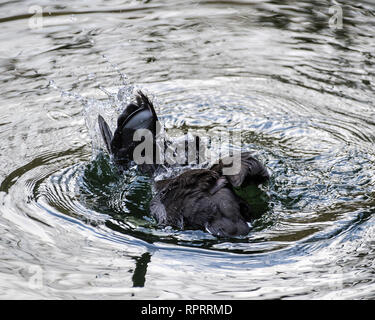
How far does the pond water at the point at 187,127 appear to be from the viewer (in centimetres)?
397

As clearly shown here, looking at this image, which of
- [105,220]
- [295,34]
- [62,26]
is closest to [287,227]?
[105,220]

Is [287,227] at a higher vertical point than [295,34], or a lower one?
lower

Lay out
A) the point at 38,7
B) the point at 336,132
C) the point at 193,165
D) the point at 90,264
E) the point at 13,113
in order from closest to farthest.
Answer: the point at 90,264
the point at 193,165
the point at 336,132
the point at 13,113
the point at 38,7

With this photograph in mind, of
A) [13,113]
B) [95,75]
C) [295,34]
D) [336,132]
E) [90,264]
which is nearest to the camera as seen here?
[90,264]

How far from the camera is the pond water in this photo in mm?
3967

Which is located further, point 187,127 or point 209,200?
point 187,127

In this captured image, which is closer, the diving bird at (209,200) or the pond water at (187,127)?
the pond water at (187,127)

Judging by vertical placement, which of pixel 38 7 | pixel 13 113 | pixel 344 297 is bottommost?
pixel 344 297

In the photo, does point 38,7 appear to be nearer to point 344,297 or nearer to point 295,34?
point 295,34

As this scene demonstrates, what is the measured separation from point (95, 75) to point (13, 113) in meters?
1.14

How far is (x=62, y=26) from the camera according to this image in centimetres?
834

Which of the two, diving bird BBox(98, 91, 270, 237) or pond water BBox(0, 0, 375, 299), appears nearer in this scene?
pond water BBox(0, 0, 375, 299)

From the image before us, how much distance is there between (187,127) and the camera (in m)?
6.01

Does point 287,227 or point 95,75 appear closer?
point 287,227
